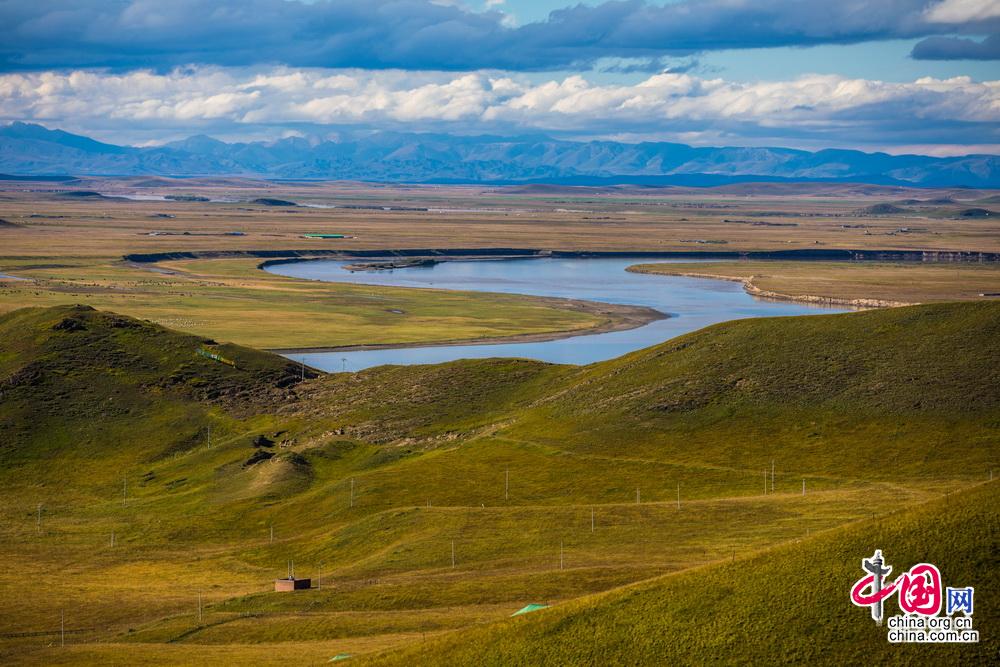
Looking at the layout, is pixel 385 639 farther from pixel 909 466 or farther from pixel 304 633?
pixel 909 466

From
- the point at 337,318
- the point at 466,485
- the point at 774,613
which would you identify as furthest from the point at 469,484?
the point at 337,318

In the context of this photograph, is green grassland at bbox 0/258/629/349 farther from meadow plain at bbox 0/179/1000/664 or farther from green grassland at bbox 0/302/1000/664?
meadow plain at bbox 0/179/1000/664

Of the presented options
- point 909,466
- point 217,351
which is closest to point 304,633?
point 909,466

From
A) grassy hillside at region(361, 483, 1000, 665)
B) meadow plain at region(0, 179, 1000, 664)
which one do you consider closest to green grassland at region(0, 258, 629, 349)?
meadow plain at region(0, 179, 1000, 664)

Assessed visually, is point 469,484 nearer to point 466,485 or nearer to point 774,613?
point 466,485

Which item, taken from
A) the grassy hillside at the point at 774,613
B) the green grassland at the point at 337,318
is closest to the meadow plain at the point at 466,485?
the grassy hillside at the point at 774,613
